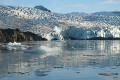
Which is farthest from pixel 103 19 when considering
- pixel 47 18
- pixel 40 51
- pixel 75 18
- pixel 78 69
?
pixel 78 69

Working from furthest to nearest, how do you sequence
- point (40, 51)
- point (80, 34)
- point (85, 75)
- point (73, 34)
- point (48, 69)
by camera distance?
1. point (73, 34)
2. point (80, 34)
3. point (40, 51)
4. point (48, 69)
5. point (85, 75)

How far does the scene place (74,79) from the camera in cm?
1365

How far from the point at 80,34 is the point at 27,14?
84756 millimetres

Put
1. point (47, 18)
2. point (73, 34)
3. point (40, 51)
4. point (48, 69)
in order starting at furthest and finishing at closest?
point (47, 18) < point (73, 34) < point (40, 51) < point (48, 69)

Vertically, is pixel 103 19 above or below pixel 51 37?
above

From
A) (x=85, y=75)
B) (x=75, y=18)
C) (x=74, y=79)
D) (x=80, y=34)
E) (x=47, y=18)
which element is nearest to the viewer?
(x=74, y=79)

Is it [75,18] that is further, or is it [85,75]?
[75,18]

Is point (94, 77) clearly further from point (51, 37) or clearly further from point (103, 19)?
point (103, 19)

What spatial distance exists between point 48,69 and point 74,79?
3377 millimetres

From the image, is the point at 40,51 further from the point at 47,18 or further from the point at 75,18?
the point at 75,18

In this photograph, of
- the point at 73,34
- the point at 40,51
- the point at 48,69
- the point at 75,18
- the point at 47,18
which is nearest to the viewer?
the point at 48,69

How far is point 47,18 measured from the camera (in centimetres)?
17750

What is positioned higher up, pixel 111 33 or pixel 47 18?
pixel 47 18

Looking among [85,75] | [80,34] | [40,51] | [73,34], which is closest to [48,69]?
[85,75]
